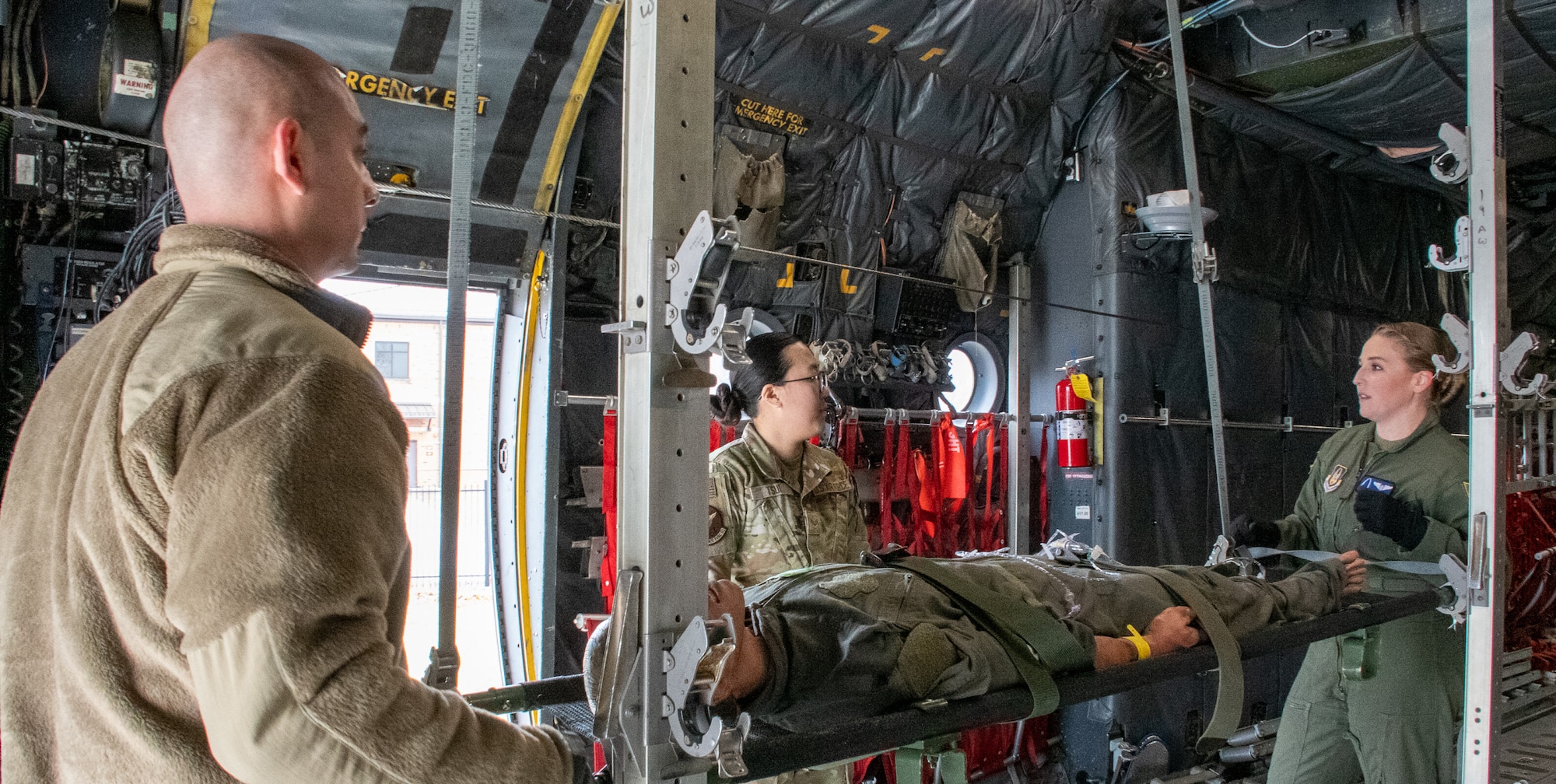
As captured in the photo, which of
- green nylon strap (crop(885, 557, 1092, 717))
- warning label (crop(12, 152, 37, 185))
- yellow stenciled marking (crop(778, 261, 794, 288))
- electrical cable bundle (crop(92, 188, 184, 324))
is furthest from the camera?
yellow stenciled marking (crop(778, 261, 794, 288))

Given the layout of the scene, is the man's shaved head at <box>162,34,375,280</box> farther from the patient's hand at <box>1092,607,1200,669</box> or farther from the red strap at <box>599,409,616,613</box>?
the red strap at <box>599,409,616,613</box>

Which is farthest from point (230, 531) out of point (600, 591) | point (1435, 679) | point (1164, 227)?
point (1164, 227)

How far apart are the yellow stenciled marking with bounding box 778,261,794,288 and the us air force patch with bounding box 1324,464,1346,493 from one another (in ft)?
9.01

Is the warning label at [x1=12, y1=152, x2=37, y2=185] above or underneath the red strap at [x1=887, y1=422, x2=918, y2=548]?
above

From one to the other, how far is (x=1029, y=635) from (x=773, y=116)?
3372 millimetres

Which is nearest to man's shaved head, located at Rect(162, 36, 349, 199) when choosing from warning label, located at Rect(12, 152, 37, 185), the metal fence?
warning label, located at Rect(12, 152, 37, 185)

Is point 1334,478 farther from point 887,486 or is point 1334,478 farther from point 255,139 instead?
point 255,139

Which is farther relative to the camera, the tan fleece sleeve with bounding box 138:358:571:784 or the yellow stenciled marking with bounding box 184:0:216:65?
the yellow stenciled marking with bounding box 184:0:216:65

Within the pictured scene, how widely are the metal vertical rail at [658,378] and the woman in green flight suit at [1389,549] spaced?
2783 millimetres

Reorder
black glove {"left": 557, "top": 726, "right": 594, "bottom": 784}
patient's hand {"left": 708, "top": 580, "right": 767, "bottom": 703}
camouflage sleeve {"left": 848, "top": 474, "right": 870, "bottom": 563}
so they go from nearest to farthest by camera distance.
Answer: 1. black glove {"left": 557, "top": 726, "right": 594, "bottom": 784}
2. patient's hand {"left": 708, "top": 580, "right": 767, "bottom": 703}
3. camouflage sleeve {"left": 848, "top": 474, "right": 870, "bottom": 563}

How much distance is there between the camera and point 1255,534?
12.5 ft

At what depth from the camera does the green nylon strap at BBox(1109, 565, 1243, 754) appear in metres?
2.40

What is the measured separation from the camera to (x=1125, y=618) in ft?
9.04

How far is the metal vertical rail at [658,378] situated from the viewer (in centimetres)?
154
